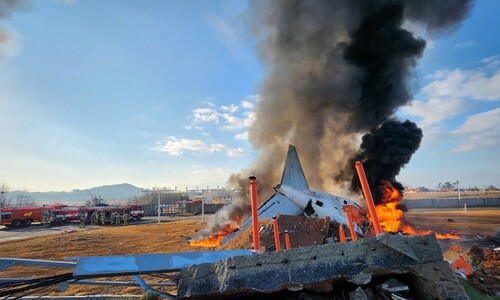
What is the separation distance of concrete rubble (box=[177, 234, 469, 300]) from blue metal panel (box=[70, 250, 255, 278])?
45 centimetres

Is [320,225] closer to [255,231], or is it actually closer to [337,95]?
[255,231]

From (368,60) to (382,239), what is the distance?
76.6ft

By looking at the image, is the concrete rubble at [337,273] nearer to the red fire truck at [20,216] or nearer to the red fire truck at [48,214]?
the red fire truck at [48,214]

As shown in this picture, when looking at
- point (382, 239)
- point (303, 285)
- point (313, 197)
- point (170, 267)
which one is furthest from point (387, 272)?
point (313, 197)

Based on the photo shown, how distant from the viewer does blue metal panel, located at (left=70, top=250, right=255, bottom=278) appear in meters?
3.21

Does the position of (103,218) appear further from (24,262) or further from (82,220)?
(24,262)

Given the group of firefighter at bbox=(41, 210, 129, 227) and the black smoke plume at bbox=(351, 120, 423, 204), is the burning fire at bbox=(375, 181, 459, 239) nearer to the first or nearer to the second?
the black smoke plume at bbox=(351, 120, 423, 204)

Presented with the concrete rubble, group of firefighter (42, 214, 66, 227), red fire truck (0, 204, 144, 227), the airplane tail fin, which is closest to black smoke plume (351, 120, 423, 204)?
the airplane tail fin

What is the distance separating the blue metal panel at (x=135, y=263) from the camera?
3.21 metres

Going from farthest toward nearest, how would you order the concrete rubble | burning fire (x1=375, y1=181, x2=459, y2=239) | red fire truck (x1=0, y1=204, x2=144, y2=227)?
red fire truck (x1=0, y1=204, x2=144, y2=227)
burning fire (x1=375, y1=181, x2=459, y2=239)
the concrete rubble

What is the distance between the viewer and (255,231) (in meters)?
4.64

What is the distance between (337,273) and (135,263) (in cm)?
234

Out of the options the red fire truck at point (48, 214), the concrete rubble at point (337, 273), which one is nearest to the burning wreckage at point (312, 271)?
the concrete rubble at point (337, 273)

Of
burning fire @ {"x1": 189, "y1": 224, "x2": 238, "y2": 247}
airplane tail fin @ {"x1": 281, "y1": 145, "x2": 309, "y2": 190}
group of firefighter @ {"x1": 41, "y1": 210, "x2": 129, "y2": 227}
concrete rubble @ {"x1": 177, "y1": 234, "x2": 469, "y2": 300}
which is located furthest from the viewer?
group of firefighter @ {"x1": 41, "y1": 210, "x2": 129, "y2": 227}
